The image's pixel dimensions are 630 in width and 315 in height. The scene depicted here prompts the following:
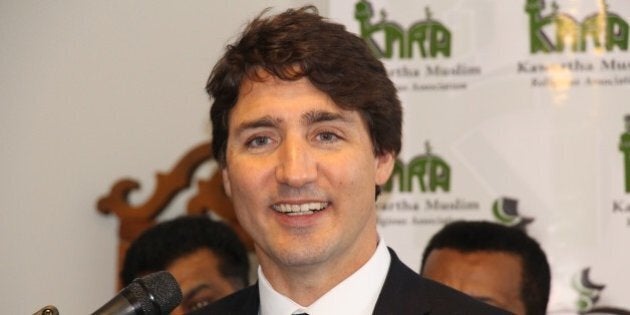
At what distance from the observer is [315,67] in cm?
214

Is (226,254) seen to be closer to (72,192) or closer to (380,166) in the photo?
(72,192)

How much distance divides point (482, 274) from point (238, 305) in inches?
44.6

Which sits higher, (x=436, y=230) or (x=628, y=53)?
(x=628, y=53)

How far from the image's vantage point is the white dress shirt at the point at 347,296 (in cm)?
213

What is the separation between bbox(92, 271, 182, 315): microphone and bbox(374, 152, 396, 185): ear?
1.85 feet

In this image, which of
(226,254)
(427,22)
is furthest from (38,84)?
(427,22)

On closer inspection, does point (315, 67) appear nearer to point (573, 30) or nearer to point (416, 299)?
point (416, 299)

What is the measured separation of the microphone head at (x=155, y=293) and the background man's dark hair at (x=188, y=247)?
1.66 metres

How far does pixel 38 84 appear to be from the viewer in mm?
3898

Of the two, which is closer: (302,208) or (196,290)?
(302,208)

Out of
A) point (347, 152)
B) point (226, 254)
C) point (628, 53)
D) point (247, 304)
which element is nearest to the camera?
point (347, 152)

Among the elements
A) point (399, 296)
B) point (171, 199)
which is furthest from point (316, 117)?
point (171, 199)

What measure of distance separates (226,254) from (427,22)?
35.4 inches

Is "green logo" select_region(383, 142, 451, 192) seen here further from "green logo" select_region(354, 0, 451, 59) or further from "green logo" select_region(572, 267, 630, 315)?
"green logo" select_region(572, 267, 630, 315)
